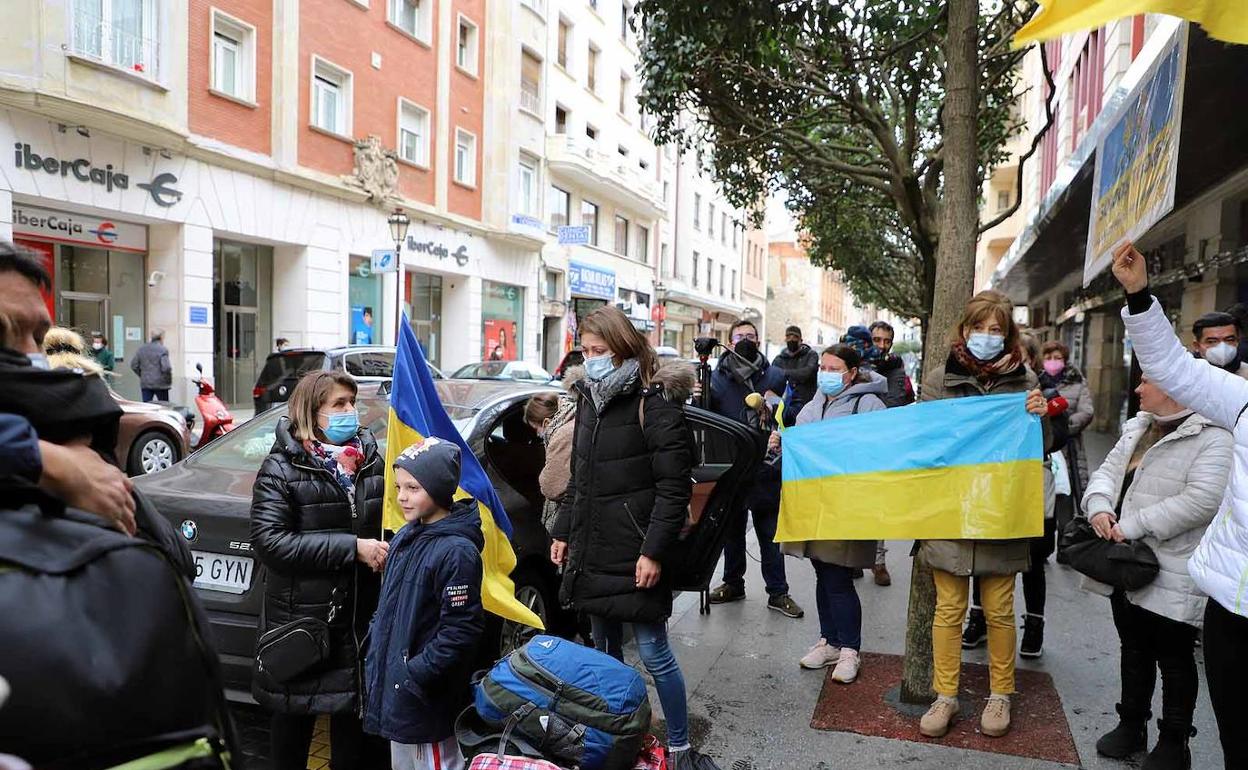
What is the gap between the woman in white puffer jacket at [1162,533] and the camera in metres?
3.25

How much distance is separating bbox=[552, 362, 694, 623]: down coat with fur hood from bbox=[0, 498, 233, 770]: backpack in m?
2.29

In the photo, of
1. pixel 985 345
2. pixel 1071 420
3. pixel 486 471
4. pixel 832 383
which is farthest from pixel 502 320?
pixel 985 345

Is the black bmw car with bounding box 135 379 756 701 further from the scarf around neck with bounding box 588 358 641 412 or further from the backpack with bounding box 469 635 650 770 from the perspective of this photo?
the scarf around neck with bounding box 588 358 641 412

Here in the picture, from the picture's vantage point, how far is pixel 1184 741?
3432 mm

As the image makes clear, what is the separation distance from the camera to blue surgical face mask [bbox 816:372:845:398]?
4945 millimetres

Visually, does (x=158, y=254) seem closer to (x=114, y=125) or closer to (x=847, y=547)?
(x=114, y=125)

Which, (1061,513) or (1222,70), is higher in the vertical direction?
(1222,70)

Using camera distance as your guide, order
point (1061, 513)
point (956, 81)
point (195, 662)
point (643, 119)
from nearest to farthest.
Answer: point (195, 662) < point (956, 81) < point (1061, 513) < point (643, 119)

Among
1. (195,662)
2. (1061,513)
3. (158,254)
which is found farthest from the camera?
(158,254)

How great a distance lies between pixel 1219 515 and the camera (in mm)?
2639

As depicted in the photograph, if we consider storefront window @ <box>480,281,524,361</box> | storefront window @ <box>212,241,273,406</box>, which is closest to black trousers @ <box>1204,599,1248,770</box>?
storefront window @ <box>212,241,273,406</box>

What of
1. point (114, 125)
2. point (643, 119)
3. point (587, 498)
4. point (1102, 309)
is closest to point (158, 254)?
point (114, 125)

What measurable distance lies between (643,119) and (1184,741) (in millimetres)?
36238

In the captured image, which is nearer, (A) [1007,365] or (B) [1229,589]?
(B) [1229,589]
